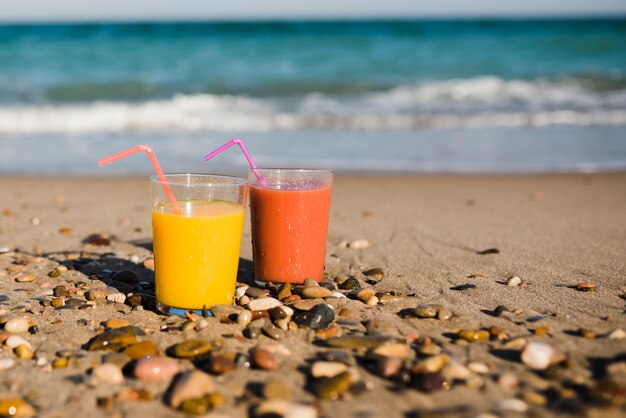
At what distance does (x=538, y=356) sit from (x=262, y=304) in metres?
1.14

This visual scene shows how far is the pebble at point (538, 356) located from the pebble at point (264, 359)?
87cm

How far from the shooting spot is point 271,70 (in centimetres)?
1752

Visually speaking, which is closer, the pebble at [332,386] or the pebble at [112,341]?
the pebble at [332,386]

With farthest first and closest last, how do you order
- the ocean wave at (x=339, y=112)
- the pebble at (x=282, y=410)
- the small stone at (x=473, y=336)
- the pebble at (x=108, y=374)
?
the ocean wave at (x=339, y=112) < the small stone at (x=473, y=336) < the pebble at (x=108, y=374) < the pebble at (x=282, y=410)

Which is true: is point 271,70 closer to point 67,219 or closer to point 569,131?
point 569,131

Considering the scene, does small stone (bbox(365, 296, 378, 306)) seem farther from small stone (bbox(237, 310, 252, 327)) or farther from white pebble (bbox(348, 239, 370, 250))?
white pebble (bbox(348, 239, 370, 250))

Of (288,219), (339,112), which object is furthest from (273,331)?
(339,112)

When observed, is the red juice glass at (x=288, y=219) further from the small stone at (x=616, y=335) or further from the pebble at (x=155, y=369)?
the small stone at (x=616, y=335)

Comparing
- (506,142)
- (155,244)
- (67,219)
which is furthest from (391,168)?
(155,244)

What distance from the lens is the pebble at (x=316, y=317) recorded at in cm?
273

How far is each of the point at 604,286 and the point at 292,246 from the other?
1505 mm

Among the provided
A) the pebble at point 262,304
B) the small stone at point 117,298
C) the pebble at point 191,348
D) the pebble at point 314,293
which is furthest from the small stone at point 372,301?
the small stone at point 117,298

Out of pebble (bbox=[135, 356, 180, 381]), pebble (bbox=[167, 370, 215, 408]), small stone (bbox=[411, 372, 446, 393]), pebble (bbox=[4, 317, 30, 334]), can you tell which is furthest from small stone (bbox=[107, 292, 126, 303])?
small stone (bbox=[411, 372, 446, 393])

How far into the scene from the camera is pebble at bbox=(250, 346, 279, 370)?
7.77 ft
